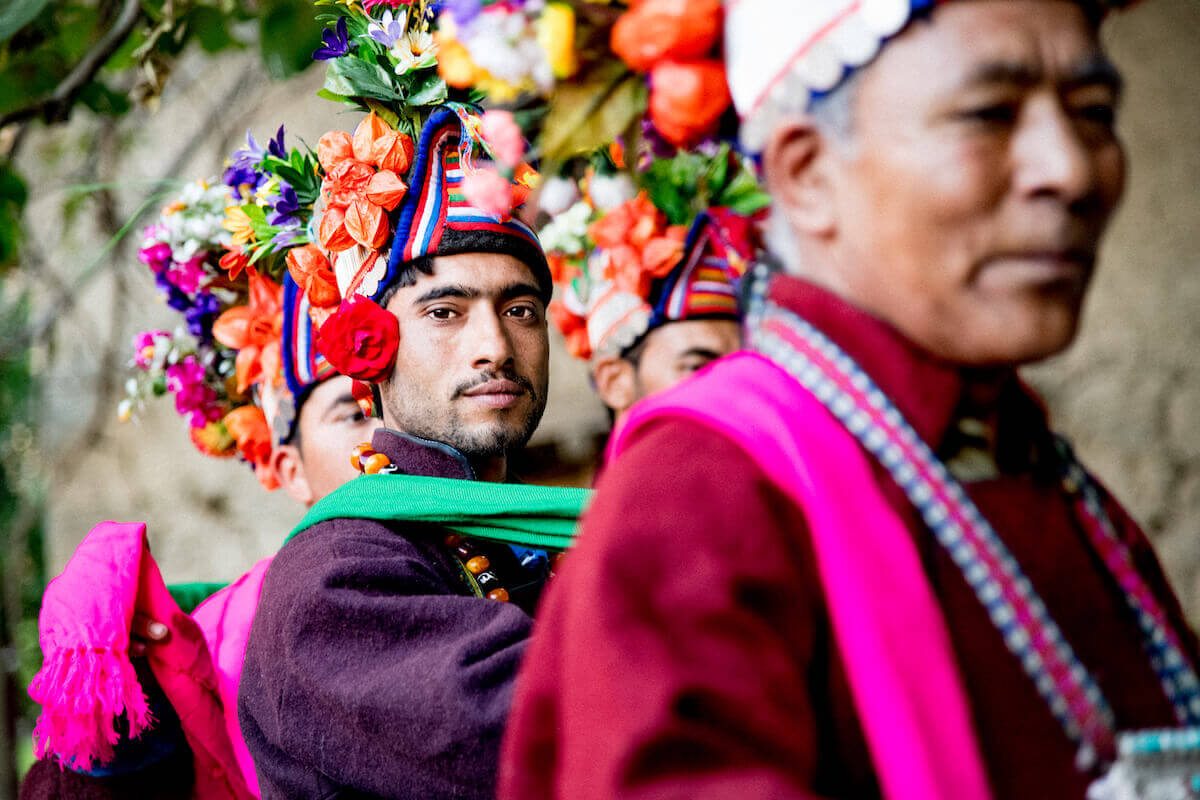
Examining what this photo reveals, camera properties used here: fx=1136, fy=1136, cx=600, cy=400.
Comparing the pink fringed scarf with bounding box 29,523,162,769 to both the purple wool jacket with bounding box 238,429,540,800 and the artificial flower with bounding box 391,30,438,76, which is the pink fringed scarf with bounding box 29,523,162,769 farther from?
the artificial flower with bounding box 391,30,438,76

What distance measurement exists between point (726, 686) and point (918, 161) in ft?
1.51

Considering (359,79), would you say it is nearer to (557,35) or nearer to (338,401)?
(338,401)

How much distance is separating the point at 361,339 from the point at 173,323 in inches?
116

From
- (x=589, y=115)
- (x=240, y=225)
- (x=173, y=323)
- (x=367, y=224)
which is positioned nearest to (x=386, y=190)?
(x=367, y=224)

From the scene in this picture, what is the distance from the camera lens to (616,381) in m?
2.97

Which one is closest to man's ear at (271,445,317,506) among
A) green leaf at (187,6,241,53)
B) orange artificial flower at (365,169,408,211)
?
orange artificial flower at (365,169,408,211)

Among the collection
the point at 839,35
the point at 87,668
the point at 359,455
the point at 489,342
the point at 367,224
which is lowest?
the point at 87,668

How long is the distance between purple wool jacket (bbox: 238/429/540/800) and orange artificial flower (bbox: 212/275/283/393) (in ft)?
3.21

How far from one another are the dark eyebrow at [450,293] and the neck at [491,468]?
1.00 ft

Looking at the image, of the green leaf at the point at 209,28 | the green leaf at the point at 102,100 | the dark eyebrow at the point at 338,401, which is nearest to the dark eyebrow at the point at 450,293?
the dark eyebrow at the point at 338,401

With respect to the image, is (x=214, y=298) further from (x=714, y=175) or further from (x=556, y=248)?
(x=714, y=175)

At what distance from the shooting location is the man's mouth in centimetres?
206

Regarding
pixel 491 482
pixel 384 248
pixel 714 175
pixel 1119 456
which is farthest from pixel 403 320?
pixel 1119 456

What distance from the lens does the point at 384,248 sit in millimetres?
2180
